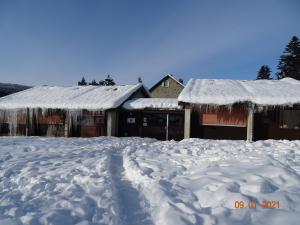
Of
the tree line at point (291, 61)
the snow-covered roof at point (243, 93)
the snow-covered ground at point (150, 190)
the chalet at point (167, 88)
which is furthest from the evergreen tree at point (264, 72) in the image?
the snow-covered ground at point (150, 190)

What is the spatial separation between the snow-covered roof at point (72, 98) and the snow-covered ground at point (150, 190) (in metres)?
8.41

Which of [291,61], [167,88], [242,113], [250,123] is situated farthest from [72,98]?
[291,61]

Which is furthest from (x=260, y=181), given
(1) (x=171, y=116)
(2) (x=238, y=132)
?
(1) (x=171, y=116)

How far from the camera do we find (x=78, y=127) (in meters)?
16.2

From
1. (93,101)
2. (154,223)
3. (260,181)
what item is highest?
(93,101)

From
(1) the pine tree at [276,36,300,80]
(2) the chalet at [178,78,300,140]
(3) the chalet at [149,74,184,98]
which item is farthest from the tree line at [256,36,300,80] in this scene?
(2) the chalet at [178,78,300,140]

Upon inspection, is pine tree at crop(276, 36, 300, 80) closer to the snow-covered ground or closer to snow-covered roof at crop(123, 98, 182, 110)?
snow-covered roof at crop(123, 98, 182, 110)

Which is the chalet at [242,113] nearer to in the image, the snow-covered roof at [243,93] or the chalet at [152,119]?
the snow-covered roof at [243,93]

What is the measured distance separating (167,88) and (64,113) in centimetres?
1691

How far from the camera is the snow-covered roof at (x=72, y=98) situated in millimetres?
15344

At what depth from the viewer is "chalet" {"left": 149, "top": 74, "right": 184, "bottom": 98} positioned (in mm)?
31000

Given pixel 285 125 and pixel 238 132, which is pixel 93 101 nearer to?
pixel 238 132

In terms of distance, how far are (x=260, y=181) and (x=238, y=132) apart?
9.15m

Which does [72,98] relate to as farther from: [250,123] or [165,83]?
[165,83]
